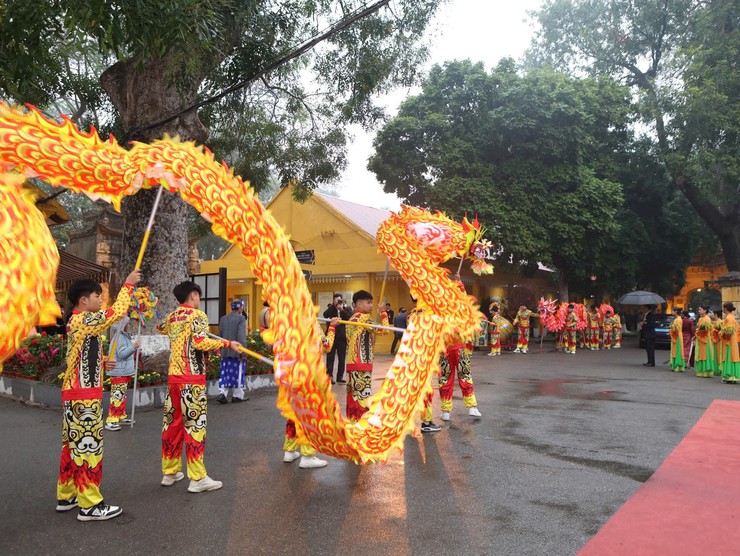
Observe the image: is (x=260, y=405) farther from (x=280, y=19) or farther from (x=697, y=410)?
(x=280, y=19)

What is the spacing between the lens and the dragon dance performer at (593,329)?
1970cm

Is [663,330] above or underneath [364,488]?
above

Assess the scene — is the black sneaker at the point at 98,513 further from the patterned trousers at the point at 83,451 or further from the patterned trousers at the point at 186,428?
the patterned trousers at the point at 186,428

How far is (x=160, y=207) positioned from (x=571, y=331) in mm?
13810

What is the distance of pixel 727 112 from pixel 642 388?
1296cm

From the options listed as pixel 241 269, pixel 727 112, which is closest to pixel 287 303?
pixel 241 269

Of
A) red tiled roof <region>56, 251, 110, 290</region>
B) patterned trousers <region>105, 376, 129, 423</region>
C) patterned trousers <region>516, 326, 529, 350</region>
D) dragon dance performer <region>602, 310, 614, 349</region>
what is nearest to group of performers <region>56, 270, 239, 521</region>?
patterned trousers <region>105, 376, 129, 423</region>

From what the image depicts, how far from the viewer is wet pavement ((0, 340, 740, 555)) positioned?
3293 mm

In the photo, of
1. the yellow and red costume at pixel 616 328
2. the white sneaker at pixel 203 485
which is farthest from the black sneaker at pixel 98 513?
the yellow and red costume at pixel 616 328

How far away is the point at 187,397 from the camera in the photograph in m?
4.22

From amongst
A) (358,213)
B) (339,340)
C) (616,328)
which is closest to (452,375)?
(339,340)

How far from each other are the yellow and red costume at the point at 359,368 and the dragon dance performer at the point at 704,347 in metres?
9.07

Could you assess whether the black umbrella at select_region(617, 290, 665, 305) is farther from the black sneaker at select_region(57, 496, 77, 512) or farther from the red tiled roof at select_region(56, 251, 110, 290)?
the black sneaker at select_region(57, 496, 77, 512)

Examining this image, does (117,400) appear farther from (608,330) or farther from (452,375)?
(608,330)
